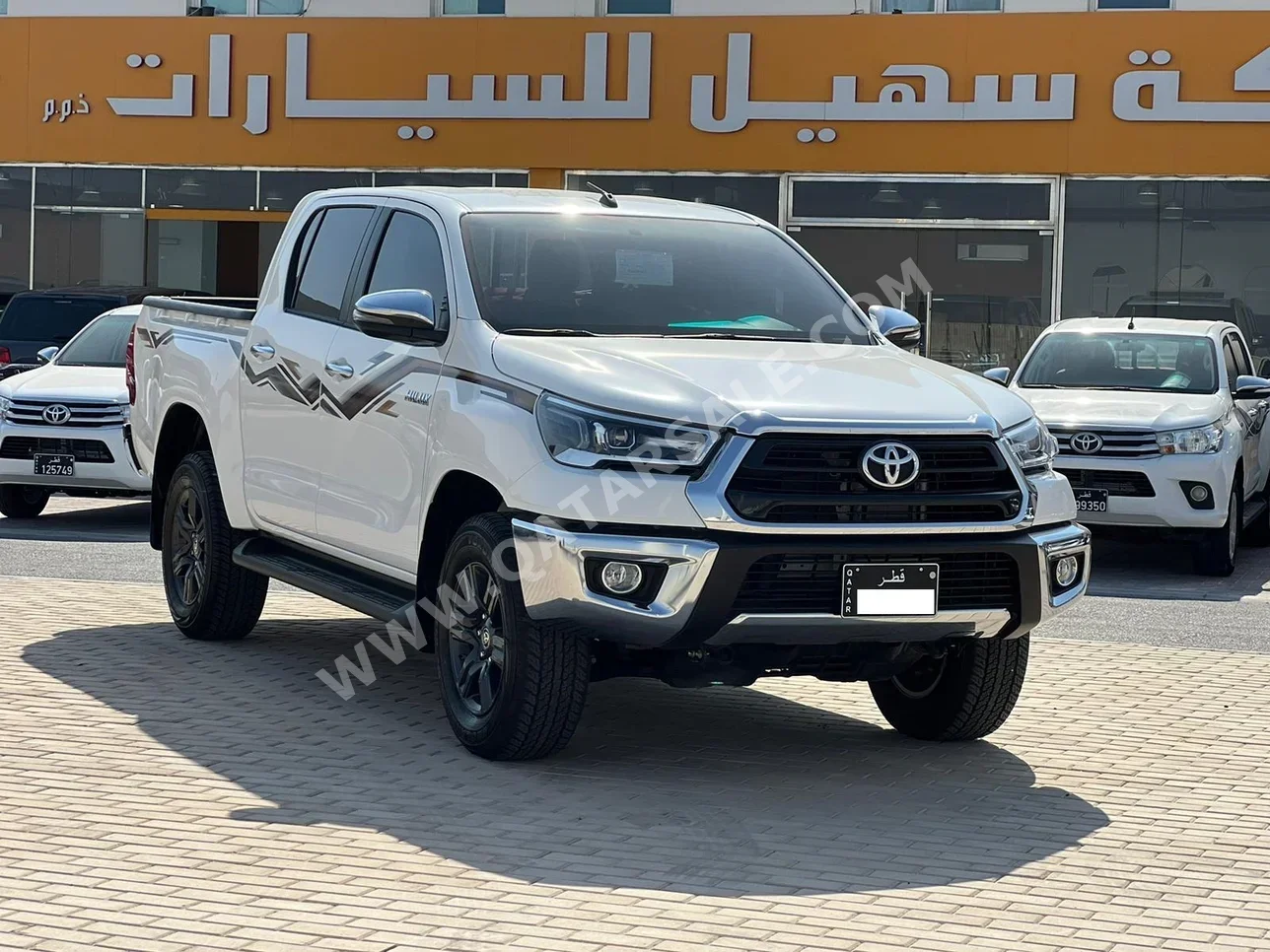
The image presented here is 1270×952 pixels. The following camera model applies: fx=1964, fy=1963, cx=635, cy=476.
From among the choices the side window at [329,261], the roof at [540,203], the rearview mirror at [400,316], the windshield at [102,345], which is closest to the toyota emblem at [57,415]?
the windshield at [102,345]

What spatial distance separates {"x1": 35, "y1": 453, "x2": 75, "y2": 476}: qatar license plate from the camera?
1470 cm

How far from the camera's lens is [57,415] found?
48.6ft

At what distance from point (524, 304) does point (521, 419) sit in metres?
0.90

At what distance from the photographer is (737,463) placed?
248 inches

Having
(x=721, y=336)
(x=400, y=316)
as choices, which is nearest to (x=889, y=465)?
(x=721, y=336)

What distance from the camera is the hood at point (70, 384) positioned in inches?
587

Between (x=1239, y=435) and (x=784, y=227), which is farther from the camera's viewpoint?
(x=784, y=227)

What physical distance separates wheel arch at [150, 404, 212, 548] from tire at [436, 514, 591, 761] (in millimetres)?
3221

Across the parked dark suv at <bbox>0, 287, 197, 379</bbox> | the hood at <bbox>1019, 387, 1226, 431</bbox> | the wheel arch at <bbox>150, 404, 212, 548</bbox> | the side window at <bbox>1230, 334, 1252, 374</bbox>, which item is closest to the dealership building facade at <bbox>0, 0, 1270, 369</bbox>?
the parked dark suv at <bbox>0, 287, 197, 379</bbox>

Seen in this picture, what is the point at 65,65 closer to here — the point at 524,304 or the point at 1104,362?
the point at 1104,362

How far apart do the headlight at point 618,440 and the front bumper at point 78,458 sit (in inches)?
339

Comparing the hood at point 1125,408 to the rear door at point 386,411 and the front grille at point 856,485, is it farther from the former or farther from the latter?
the front grille at point 856,485

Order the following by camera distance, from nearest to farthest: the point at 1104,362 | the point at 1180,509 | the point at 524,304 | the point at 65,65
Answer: the point at 524,304
the point at 1180,509
the point at 1104,362
the point at 65,65

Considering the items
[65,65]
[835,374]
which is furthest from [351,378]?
[65,65]
